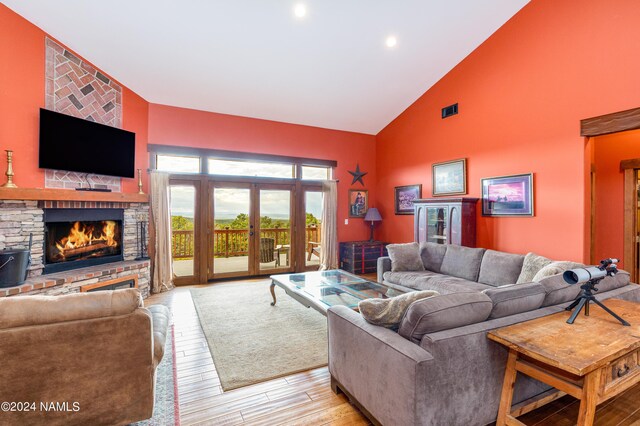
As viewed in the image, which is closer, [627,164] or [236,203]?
[627,164]

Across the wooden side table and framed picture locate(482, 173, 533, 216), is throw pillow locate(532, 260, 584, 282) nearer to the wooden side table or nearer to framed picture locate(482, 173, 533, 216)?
the wooden side table

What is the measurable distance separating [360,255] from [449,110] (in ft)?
10.5

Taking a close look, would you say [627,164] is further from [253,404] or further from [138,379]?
[138,379]

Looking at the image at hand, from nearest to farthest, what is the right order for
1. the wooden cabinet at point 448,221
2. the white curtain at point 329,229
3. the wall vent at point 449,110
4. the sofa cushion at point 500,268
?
the sofa cushion at point 500,268, the wooden cabinet at point 448,221, the wall vent at point 449,110, the white curtain at point 329,229

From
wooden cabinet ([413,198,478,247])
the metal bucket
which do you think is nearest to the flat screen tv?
the metal bucket

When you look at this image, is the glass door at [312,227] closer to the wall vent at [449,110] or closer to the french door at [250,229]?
the french door at [250,229]

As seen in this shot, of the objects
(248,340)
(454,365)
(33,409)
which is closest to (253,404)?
(248,340)

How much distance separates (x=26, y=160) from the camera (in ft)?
11.1

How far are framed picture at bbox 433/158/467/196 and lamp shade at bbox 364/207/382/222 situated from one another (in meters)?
1.43

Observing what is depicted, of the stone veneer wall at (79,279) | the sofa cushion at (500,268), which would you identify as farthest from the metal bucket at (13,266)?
the sofa cushion at (500,268)

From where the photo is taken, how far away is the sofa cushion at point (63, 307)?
1.48m

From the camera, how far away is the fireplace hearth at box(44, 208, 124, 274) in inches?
145

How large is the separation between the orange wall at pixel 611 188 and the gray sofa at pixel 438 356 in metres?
3.08

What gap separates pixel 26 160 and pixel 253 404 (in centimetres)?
363
